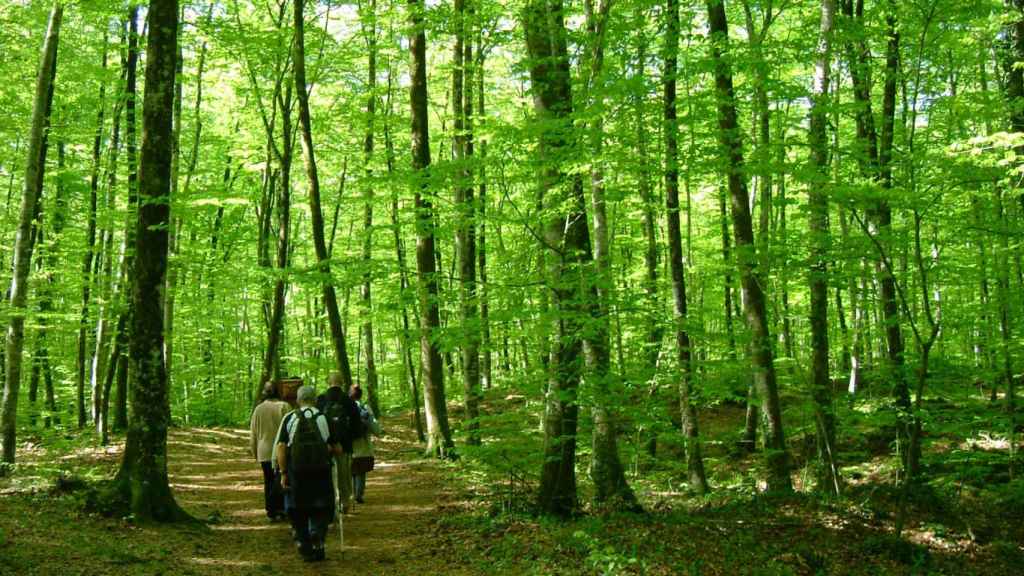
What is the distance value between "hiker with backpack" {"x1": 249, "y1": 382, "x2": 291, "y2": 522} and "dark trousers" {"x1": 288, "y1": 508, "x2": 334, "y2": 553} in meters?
1.54

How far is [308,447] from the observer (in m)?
6.93

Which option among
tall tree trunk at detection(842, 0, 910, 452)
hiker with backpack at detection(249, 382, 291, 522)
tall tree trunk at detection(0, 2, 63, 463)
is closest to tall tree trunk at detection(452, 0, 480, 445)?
hiker with backpack at detection(249, 382, 291, 522)

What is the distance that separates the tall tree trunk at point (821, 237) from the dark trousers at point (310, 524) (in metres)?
6.17

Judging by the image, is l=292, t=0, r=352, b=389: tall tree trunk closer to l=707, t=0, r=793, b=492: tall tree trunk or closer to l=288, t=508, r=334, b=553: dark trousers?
l=288, t=508, r=334, b=553: dark trousers

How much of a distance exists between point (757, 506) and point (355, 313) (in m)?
20.1

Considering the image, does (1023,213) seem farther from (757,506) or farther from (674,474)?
(674,474)

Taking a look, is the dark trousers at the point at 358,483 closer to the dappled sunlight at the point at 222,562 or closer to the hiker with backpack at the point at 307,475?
the hiker with backpack at the point at 307,475

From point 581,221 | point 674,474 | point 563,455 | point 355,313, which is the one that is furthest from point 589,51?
point 355,313

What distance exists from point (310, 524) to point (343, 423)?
1767mm

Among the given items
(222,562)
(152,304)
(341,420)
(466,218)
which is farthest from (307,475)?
(466,218)

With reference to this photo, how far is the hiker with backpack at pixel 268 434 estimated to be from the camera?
8469 millimetres

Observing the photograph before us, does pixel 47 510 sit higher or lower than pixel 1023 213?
lower

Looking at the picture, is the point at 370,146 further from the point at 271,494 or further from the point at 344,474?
the point at 271,494

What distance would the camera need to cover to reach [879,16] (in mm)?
12695
